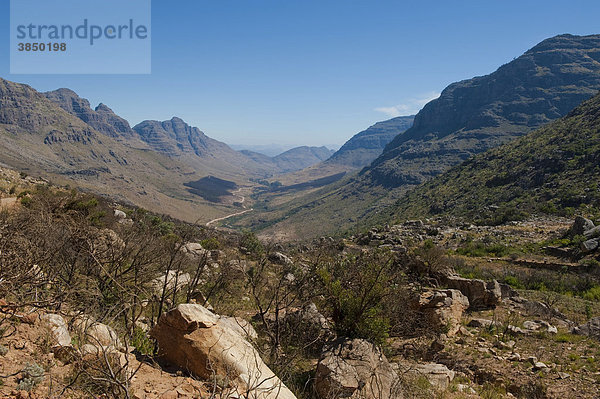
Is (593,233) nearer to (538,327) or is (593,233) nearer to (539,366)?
(538,327)

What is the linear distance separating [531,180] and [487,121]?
10446cm

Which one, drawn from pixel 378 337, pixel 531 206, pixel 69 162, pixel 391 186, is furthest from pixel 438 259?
pixel 69 162

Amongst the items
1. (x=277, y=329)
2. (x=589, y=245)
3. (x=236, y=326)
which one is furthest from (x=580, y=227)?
(x=236, y=326)

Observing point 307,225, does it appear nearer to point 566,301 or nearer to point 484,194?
point 484,194

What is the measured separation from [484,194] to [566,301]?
41.2 meters

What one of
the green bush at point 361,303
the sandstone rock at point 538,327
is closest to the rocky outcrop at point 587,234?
the sandstone rock at point 538,327

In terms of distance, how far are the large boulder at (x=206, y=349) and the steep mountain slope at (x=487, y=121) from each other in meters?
88.8

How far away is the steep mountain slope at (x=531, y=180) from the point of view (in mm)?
35859

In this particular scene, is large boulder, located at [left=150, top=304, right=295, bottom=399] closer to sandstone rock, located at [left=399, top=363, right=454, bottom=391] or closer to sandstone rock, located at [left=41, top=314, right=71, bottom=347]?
sandstone rock, located at [left=41, top=314, right=71, bottom=347]

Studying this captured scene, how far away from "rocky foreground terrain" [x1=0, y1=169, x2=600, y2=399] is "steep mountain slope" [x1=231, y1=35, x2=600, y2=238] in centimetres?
8146

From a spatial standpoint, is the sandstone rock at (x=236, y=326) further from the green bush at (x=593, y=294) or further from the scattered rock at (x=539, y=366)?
the green bush at (x=593, y=294)

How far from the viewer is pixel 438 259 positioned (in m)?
16.0

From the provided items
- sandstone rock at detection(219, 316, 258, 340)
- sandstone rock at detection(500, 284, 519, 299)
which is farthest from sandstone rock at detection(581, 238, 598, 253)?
sandstone rock at detection(219, 316, 258, 340)

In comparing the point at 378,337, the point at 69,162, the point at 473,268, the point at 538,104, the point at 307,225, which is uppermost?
the point at 538,104
